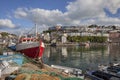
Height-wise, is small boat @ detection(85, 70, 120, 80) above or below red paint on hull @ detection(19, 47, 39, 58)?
below

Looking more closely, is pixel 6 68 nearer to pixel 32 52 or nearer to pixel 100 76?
pixel 100 76

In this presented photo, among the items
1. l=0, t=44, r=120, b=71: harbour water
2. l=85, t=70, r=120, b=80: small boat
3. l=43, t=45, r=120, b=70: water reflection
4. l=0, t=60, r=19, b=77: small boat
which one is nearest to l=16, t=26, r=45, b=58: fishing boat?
l=0, t=44, r=120, b=71: harbour water

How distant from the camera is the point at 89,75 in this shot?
2028cm

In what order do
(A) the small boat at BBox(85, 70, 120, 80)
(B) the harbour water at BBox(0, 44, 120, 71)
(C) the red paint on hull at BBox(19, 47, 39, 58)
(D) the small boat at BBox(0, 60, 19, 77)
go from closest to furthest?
1. (D) the small boat at BBox(0, 60, 19, 77)
2. (A) the small boat at BBox(85, 70, 120, 80)
3. (C) the red paint on hull at BBox(19, 47, 39, 58)
4. (B) the harbour water at BBox(0, 44, 120, 71)

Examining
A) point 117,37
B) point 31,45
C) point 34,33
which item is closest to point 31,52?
point 31,45

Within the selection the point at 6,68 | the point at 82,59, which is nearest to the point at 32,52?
the point at 6,68

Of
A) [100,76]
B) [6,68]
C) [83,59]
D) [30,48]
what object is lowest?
[83,59]

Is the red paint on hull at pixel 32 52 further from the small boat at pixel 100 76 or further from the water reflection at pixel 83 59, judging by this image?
the small boat at pixel 100 76

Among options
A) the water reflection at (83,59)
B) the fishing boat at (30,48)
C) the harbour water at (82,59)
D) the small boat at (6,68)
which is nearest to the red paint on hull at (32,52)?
the fishing boat at (30,48)

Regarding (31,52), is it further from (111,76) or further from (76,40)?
(76,40)

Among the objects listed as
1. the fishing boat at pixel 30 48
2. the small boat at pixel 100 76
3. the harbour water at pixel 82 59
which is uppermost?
the fishing boat at pixel 30 48

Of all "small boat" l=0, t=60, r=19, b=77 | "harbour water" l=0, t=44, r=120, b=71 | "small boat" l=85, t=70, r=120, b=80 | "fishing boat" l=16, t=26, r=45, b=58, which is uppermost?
"fishing boat" l=16, t=26, r=45, b=58

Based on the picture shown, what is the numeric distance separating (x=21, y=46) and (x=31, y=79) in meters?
22.5

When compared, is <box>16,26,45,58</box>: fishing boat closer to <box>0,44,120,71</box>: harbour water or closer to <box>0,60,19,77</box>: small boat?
<box>0,44,120,71</box>: harbour water
